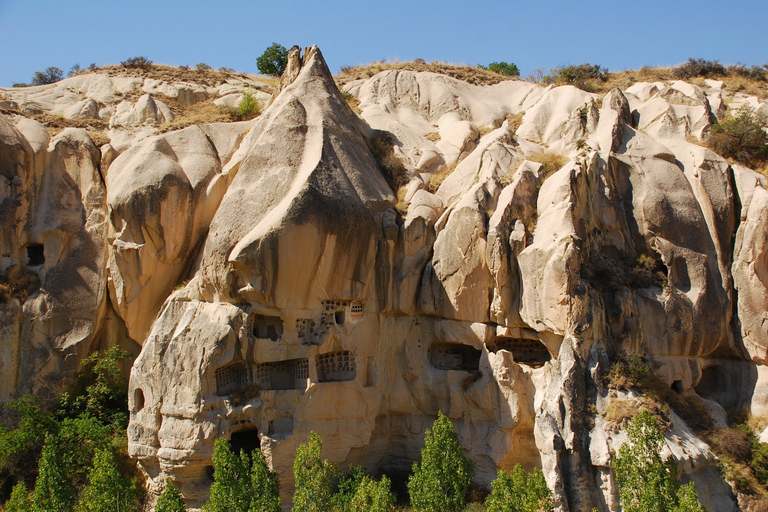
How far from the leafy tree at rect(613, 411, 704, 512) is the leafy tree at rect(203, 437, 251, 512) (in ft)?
21.7

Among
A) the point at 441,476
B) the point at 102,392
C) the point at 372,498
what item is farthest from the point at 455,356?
the point at 102,392

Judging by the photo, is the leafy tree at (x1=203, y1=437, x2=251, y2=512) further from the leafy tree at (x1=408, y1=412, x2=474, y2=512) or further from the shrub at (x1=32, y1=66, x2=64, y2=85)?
the shrub at (x1=32, y1=66, x2=64, y2=85)

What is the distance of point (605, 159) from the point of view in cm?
1520

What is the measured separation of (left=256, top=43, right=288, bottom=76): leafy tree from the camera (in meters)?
31.6

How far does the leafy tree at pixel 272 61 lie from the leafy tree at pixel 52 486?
23.3m

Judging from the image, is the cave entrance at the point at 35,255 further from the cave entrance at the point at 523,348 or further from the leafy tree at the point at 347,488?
the cave entrance at the point at 523,348

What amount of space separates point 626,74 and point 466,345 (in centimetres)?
1812

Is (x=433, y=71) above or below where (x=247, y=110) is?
above

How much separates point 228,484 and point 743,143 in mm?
15275

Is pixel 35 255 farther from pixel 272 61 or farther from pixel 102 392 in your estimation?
pixel 272 61

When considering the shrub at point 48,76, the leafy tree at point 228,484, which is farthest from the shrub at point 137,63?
the leafy tree at point 228,484

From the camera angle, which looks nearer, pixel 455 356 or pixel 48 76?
pixel 455 356

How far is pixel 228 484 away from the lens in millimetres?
11266

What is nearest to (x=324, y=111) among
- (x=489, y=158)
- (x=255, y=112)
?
(x=489, y=158)
